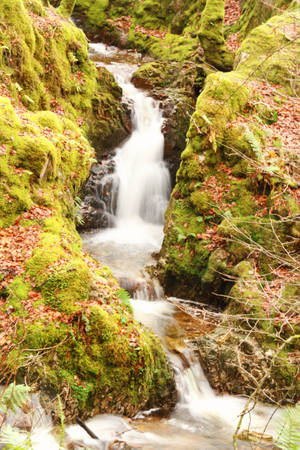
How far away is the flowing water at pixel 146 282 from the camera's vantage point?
478 cm

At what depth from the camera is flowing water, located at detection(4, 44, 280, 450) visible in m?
4.78

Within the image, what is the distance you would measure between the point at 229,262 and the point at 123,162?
6319mm

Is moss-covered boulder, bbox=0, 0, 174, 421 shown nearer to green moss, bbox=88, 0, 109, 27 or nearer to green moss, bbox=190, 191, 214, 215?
green moss, bbox=190, 191, 214, 215

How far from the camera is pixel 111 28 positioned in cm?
2038

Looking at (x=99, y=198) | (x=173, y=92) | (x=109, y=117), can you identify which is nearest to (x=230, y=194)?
(x=99, y=198)

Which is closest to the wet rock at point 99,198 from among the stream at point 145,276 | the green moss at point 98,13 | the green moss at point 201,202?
the stream at point 145,276

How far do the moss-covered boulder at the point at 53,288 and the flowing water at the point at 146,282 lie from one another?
0.36 metres

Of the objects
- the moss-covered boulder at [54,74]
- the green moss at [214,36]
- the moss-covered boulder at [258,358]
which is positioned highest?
the green moss at [214,36]

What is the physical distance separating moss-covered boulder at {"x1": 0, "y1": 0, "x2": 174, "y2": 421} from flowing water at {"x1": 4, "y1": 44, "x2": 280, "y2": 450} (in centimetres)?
36

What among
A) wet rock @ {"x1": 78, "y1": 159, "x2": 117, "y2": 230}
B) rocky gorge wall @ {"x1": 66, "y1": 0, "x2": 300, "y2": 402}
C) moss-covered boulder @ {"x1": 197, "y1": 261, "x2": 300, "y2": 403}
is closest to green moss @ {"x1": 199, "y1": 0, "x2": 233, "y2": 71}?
rocky gorge wall @ {"x1": 66, "y1": 0, "x2": 300, "y2": 402}

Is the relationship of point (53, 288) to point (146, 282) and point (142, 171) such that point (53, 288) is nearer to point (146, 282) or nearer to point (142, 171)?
point (146, 282)

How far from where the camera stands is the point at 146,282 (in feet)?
29.7

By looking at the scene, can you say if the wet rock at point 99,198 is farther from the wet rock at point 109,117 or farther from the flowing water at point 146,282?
the wet rock at point 109,117

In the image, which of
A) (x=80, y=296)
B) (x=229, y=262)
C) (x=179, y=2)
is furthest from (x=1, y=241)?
(x=179, y=2)
